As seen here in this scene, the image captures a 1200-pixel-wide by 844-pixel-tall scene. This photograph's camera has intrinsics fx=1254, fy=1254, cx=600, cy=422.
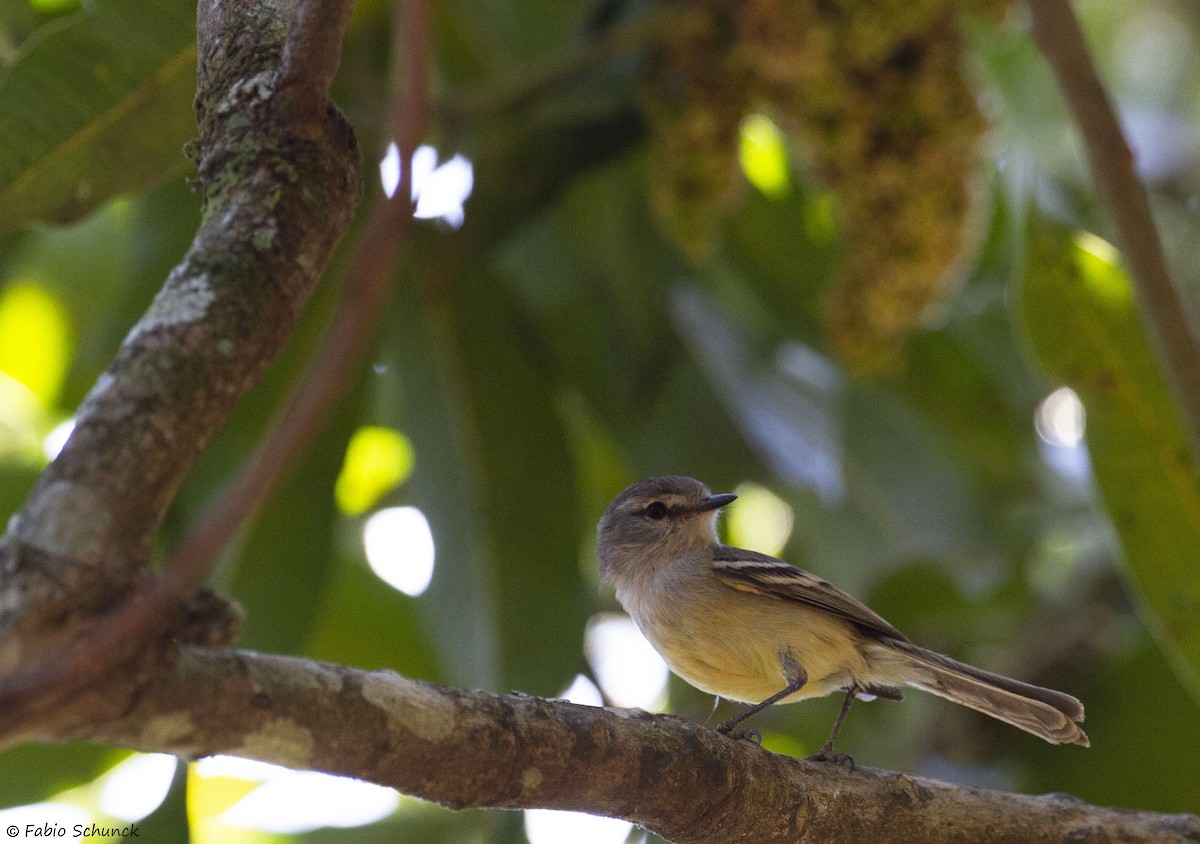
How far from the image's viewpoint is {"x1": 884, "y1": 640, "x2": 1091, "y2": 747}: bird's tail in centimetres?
305

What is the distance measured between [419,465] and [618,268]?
3.66ft

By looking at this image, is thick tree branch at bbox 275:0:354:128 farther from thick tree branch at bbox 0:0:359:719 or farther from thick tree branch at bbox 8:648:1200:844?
thick tree branch at bbox 8:648:1200:844

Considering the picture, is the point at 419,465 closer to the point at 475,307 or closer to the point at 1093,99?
the point at 475,307

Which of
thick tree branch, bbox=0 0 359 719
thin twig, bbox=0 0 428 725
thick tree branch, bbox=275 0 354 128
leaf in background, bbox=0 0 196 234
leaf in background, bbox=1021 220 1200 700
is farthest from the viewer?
leaf in background, bbox=1021 220 1200 700

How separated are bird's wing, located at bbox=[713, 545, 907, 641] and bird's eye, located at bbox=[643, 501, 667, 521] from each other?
28.3 inches

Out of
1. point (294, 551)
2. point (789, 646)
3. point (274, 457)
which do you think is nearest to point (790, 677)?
point (789, 646)

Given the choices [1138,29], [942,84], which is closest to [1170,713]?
[942,84]

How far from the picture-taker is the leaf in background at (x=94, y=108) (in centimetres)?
282

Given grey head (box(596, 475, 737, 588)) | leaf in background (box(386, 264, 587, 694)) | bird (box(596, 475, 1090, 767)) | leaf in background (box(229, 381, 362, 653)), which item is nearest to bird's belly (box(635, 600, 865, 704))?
bird (box(596, 475, 1090, 767))

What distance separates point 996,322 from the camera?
5.77 metres

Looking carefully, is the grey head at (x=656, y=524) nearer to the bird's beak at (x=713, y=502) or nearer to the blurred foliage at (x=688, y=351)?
the bird's beak at (x=713, y=502)

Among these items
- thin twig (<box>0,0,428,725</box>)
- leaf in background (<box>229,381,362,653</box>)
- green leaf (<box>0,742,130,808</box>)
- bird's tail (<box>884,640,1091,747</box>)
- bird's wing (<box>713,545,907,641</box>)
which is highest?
leaf in background (<box>229,381,362,653</box>)

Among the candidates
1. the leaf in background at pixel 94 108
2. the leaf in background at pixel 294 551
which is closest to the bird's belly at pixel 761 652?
the leaf in background at pixel 294 551

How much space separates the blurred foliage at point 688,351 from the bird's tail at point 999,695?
0.74m
